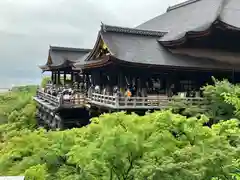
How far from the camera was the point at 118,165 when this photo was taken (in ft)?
23.3

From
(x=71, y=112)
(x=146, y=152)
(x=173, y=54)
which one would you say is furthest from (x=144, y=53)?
(x=146, y=152)

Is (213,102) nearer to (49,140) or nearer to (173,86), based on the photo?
(173,86)

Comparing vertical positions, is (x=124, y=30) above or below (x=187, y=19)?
below

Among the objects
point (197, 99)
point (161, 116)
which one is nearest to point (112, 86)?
point (197, 99)

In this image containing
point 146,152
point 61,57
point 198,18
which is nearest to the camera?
point 146,152

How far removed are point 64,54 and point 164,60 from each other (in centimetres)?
1854

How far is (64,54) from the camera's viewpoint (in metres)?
35.4

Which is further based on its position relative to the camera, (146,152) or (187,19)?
(187,19)

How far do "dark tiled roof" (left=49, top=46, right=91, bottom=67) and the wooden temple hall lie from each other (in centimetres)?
1136

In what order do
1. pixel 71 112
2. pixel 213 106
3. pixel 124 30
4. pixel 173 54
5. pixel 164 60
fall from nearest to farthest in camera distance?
pixel 213 106
pixel 164 60
pixel 173 54
pixel 124 30
pixel 71 112

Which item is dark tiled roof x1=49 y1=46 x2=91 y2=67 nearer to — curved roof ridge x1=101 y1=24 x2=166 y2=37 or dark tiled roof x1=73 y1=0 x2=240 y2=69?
dark tiled roof x1=73 y1=0 x2=240 y2=69

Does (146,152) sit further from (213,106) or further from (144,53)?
(144,53)

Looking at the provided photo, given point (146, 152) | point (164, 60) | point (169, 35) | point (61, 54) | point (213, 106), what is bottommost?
point (146, 152)

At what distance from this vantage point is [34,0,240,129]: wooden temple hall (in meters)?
18.1
